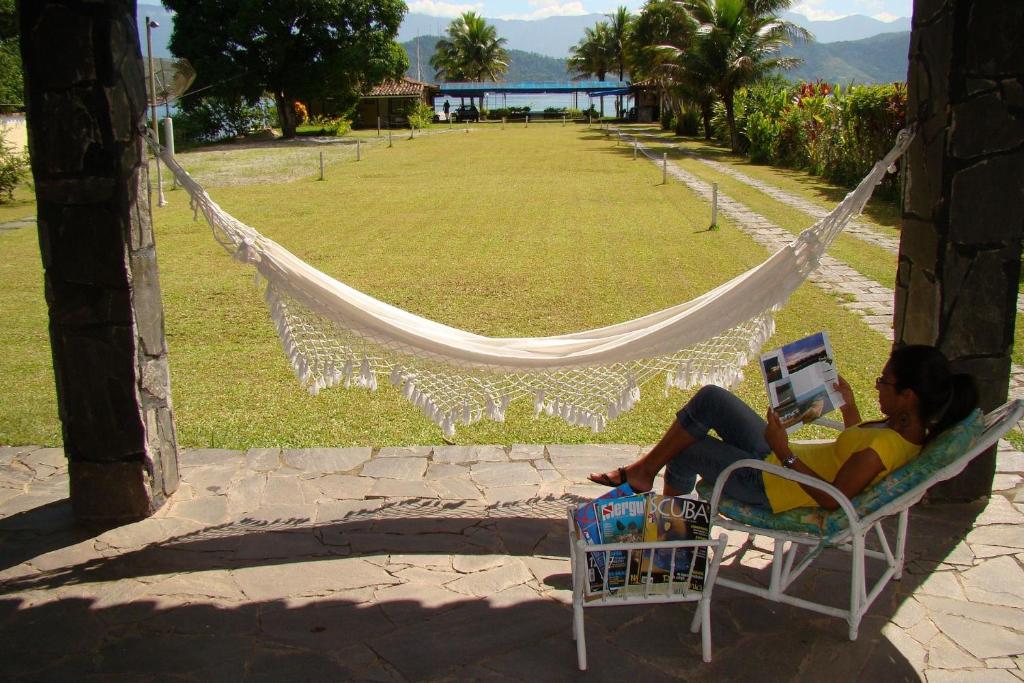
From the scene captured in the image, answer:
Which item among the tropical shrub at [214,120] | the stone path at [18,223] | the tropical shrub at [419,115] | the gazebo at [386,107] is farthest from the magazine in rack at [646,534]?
the gazebo at [386,107]

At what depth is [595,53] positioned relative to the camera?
50188 mm

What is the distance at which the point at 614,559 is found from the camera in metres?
1.96

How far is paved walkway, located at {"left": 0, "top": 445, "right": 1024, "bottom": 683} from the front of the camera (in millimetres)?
1996

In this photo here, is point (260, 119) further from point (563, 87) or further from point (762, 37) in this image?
point (563, 87)

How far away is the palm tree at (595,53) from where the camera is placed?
49.6 metres

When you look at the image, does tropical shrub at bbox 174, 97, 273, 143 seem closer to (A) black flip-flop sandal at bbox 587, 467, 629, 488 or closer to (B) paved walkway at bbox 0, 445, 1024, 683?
(B) paved walkway at bbox 0, 445, 1024, 683

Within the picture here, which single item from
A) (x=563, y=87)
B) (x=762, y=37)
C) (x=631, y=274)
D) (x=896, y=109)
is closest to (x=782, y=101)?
(x=762, y=37)

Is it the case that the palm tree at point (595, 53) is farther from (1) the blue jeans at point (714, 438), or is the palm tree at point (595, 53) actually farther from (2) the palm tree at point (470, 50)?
(1) the blue jeans at point (714, 438)

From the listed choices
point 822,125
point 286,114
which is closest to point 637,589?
point 822,125

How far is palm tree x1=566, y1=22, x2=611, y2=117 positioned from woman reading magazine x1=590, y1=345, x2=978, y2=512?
5023 cm

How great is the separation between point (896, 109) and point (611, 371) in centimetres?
1060

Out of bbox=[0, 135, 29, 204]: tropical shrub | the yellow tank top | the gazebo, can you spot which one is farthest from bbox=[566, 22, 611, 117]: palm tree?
the yellow tank top

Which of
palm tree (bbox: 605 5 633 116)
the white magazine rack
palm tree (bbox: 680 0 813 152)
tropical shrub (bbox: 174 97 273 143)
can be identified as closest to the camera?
the white magazine rack

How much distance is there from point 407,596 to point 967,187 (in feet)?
6.49
